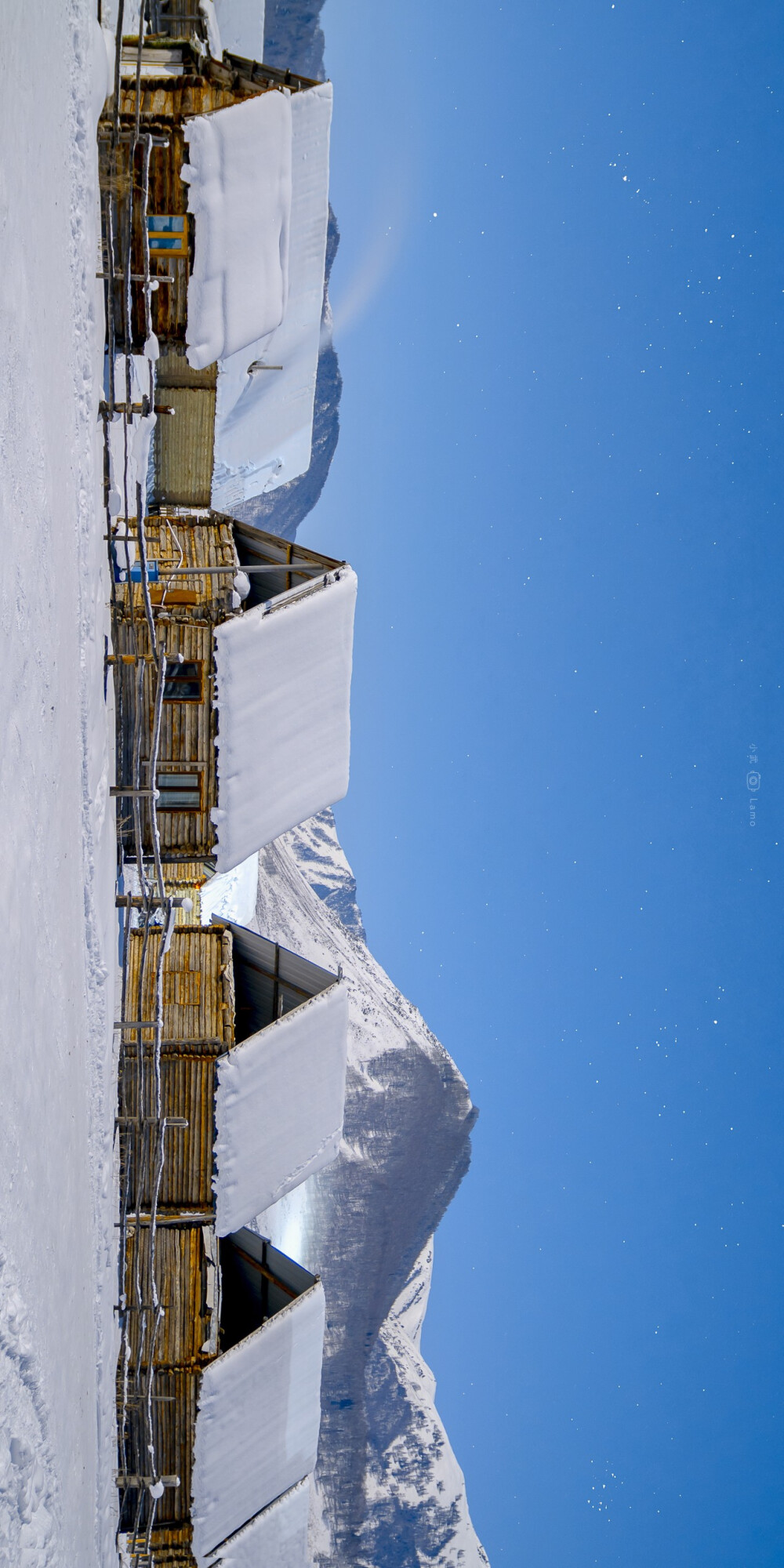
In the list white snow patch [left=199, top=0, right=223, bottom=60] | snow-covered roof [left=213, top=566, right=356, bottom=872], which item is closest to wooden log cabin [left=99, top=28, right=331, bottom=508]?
white snow patch [left=199, top=0, right=223, bottom=60]

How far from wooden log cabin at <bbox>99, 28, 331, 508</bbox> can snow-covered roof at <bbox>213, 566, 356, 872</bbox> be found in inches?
112

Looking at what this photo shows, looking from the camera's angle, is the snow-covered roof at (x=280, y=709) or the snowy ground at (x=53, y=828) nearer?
the snowy ground at (x=53, y=828)

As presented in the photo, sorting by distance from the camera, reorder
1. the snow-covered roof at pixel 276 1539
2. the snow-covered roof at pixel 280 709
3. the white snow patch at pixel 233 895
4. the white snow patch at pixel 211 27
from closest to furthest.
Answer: the snow-covered roof at pixel 280 709 < the snow-covered roof at pixel 276 1539 < the white snow patch at pixel 211 27 < the white snow patch at pixel 233 895

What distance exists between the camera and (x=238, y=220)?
10.7 m

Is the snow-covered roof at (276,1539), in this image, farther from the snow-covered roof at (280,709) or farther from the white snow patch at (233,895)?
the snow-covered roof at (280,709)

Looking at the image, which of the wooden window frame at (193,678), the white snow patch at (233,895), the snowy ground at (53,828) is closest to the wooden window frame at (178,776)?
the wooden window frame at (193,678)

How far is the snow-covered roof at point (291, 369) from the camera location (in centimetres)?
1259

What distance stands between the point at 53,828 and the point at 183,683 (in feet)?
11.0

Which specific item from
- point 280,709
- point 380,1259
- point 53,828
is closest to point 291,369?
point 280,709

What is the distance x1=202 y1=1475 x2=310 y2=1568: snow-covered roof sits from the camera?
39.9 ft

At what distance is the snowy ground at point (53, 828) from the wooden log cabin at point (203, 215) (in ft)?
3.05

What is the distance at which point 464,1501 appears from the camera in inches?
968

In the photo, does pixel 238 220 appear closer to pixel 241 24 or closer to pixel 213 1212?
pixel 241 24

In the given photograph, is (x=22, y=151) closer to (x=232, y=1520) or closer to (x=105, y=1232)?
(x=105, y=1232)
